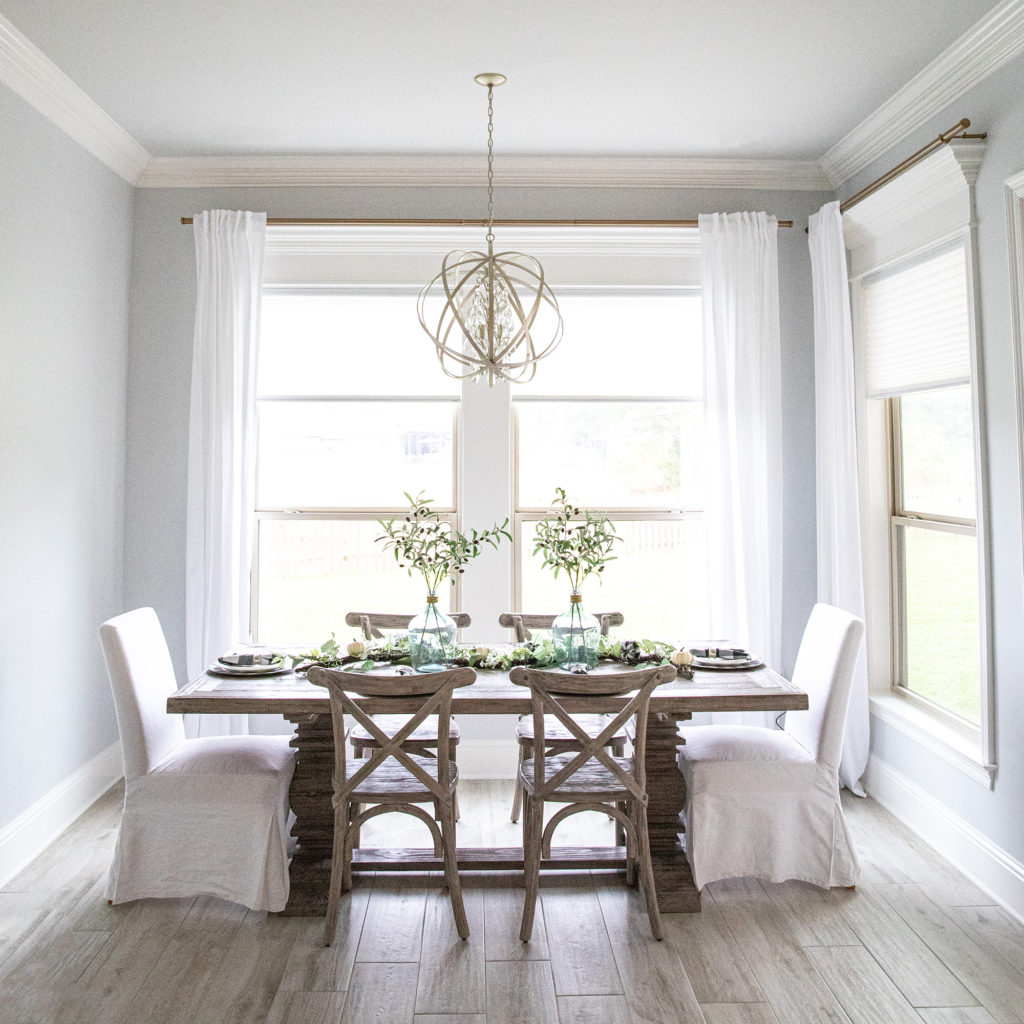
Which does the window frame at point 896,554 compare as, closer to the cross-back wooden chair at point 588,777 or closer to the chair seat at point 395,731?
the cross-back wooden chair at point 588,777

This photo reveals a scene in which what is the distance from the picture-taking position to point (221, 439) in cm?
A: 400

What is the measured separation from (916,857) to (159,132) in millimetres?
4230

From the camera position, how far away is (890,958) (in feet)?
8.14

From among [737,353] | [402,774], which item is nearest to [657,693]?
[402,774]

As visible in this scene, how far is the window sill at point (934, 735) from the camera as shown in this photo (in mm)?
3047

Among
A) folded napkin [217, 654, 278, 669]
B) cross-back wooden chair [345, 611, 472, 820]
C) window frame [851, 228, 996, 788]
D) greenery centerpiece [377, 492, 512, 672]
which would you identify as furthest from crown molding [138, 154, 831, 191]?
folded napkin [217, 654, 278, 669]

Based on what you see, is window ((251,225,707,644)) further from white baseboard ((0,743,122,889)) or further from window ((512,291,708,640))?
white baseboard ((0,743,122,889))

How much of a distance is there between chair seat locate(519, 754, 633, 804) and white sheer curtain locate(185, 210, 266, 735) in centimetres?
173

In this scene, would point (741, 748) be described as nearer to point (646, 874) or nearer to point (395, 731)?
point (646, 874)

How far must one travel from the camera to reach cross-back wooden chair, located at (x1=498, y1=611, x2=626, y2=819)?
10.4ft

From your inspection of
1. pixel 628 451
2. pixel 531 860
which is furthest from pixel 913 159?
pixel 531 860

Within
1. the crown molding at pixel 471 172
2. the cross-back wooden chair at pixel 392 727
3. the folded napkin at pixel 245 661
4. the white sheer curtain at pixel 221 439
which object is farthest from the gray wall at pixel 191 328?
the folded napkin at pixel 245 661

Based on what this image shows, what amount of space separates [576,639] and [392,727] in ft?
2.76

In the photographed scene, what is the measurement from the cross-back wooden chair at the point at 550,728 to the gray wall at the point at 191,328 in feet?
3.56
